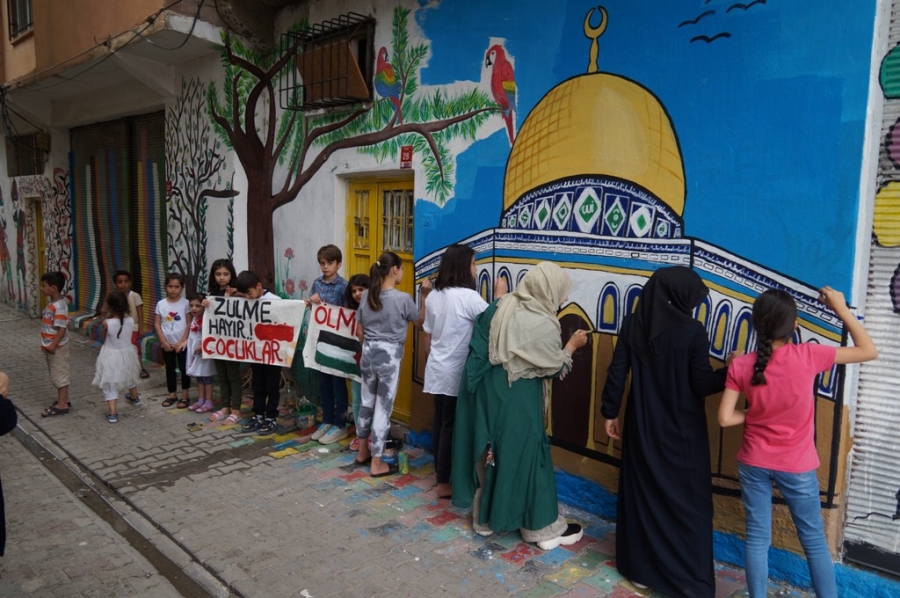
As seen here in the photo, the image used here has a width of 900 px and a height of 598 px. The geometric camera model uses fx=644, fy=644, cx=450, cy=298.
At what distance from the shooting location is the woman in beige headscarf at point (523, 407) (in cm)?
399

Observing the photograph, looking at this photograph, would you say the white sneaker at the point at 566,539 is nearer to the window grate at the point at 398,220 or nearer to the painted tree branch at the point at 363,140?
Answer: the window grate at the point at 398,220

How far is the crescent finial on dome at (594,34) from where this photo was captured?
4296 mm

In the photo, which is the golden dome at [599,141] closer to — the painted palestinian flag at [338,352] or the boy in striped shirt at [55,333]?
the painted palestinian flag at [338,352]

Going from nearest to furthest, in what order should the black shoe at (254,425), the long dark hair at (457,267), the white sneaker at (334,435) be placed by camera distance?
the long dark hair at (457,267)
the white sneaker at (334,435)
the black shoe at (254,425)

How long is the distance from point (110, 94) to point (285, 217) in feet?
17.7

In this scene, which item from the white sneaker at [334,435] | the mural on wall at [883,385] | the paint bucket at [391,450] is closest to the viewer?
the mural on wall at [883,385]

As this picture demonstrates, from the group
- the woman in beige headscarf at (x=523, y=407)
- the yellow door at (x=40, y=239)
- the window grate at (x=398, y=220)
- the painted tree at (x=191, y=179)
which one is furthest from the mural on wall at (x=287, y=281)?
the yellow door at (x=40, y=239)

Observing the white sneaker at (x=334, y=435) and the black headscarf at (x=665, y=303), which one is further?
the white sneaker at (x=334, y=435)

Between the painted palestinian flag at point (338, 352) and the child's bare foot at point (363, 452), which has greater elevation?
the painted palestinian flag at point (338, 352)

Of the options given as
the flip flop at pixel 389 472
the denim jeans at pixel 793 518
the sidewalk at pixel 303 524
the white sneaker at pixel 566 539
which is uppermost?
the denim jeans at pixel 793 518

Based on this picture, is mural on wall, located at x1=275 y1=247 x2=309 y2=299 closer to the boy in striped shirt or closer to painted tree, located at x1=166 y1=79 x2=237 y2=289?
painted tree, located at x1=166 y1=79 x2=237 y2=289

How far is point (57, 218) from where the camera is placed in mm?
12883

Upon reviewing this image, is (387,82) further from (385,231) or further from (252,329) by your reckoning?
(252,329)

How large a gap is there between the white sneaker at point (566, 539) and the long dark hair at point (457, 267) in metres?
1.80
